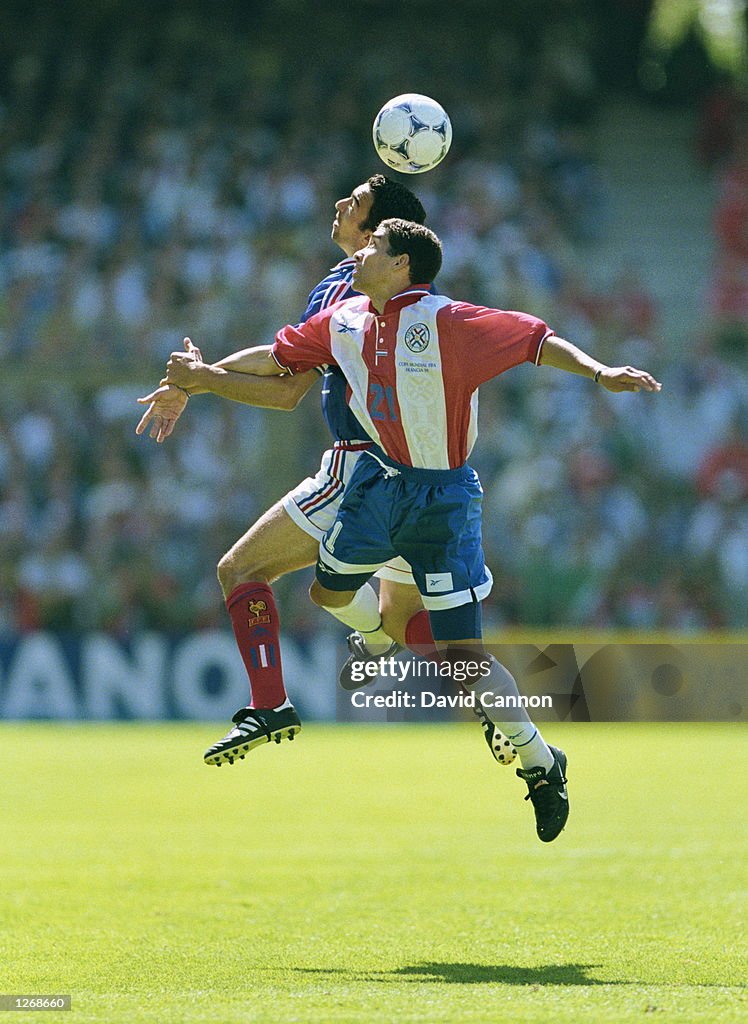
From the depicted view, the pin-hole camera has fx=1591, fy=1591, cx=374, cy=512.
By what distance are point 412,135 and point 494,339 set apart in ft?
4.07

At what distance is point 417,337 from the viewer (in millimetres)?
6586

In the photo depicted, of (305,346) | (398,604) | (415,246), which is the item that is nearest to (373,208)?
(415,246)

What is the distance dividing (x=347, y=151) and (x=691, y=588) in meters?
7.36

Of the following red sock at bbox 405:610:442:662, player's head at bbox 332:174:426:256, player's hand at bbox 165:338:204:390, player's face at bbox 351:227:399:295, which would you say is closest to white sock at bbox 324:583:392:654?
red sock at bbox 405:610:442:662

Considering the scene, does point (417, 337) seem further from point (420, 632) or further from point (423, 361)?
point (420, 632)

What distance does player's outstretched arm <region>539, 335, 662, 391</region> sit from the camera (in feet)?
19.5

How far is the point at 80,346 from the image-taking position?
16156 millimetres

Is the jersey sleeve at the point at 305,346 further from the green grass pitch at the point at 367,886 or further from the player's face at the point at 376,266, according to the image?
the green grass pitch at the point at 367,886

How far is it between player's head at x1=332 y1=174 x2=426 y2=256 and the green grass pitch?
3.14m

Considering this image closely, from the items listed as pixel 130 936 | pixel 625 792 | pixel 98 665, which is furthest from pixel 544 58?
pixel 130 936

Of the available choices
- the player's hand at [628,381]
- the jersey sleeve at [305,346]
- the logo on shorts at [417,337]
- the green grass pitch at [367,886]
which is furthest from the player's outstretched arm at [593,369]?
the green grass pitch at [367,886]

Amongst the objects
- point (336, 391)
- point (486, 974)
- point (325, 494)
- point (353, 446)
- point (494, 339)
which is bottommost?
point (486, 974)

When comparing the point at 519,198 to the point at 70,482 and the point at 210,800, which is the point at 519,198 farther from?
the point at 210,800

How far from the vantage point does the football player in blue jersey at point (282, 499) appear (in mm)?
6805
